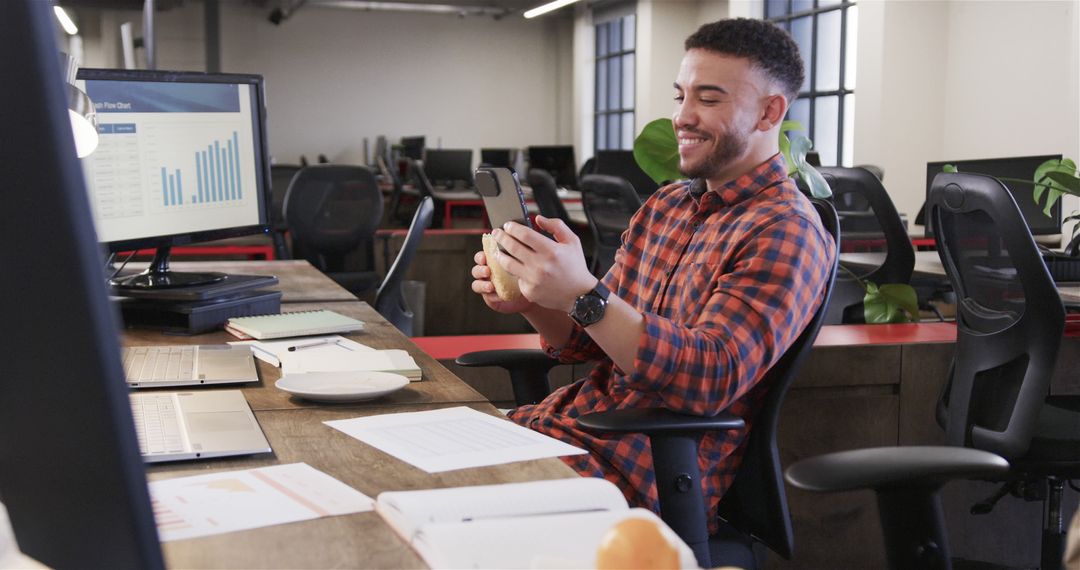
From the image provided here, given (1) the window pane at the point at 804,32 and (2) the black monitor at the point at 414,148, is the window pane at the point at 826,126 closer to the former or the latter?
(1) the window pane at the point at 804,32

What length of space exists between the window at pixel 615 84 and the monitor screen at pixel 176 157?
11.0 m

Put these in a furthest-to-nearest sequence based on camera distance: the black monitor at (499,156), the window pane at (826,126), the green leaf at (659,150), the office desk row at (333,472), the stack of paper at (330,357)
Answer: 1. the black monitor at (499,156)
2. the window pane at (826,126)
3. the green leaf at (659,150)
4. the stack of paper at (330,357)
5. the office desk row at (333,472)

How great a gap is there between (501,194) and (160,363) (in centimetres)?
63

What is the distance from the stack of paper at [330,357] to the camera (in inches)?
65.3

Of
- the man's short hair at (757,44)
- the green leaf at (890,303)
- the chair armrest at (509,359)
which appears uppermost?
the man's short hair at (757,44)

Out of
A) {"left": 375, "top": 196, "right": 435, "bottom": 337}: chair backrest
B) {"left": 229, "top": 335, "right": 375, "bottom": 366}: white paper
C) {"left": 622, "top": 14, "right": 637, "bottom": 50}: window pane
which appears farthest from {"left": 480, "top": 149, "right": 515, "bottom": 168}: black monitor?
{"left": 229, "top": 335, "right": 375, "bottom": 366}: white paper

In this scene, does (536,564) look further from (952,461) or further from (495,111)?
(495,111)

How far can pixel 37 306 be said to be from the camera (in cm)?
40

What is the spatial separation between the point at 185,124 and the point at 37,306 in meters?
1.90

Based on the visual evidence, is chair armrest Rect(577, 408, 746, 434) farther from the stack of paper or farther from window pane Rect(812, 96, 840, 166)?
window pane Rect(812, 96, 840, 166)

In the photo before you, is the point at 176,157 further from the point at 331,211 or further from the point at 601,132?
the point at 601,132

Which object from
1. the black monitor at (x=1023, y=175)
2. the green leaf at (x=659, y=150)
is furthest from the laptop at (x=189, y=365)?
the black monitor at (x=1023, y=175)

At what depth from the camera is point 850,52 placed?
9.14 meters

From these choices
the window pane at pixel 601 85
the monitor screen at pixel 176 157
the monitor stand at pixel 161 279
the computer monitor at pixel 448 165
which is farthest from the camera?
the window pane at pixel 601 85
